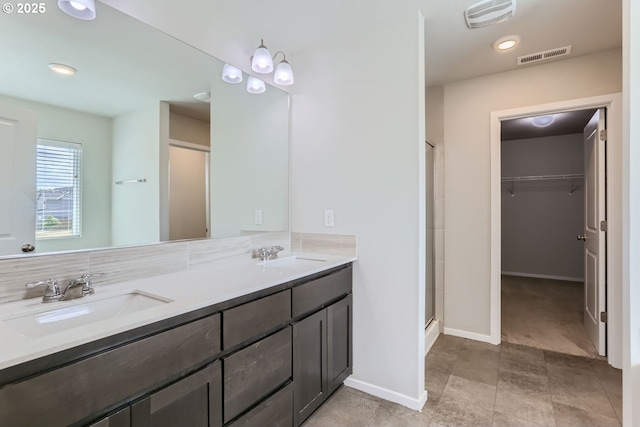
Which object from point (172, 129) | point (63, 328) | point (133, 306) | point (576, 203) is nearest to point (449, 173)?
point (172, 129)

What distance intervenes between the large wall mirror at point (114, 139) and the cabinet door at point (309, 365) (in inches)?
32.0

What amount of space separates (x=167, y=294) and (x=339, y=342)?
1158 mm

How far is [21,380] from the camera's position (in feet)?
2.43

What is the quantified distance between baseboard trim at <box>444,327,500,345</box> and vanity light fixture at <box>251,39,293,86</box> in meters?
2.76

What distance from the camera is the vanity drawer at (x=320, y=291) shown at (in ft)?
5.33

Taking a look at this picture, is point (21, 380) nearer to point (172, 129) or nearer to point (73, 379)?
point (73, 379)

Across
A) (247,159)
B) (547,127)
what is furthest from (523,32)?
(547,127)

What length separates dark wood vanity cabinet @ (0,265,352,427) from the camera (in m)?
0.81

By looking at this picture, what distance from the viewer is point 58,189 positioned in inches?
51.1

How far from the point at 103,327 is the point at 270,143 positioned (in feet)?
5.64

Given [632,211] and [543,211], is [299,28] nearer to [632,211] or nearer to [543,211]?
[632,211]

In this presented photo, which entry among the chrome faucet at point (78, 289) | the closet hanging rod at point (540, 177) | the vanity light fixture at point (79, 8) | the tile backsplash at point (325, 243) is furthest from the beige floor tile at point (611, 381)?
the closet hanging rod at point (540, 177)

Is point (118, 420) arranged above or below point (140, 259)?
below

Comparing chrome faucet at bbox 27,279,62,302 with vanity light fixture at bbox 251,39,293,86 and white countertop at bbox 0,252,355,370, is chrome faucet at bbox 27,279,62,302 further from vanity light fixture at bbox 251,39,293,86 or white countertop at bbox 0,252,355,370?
vanity light fixture at bbox 251,39,293,86
